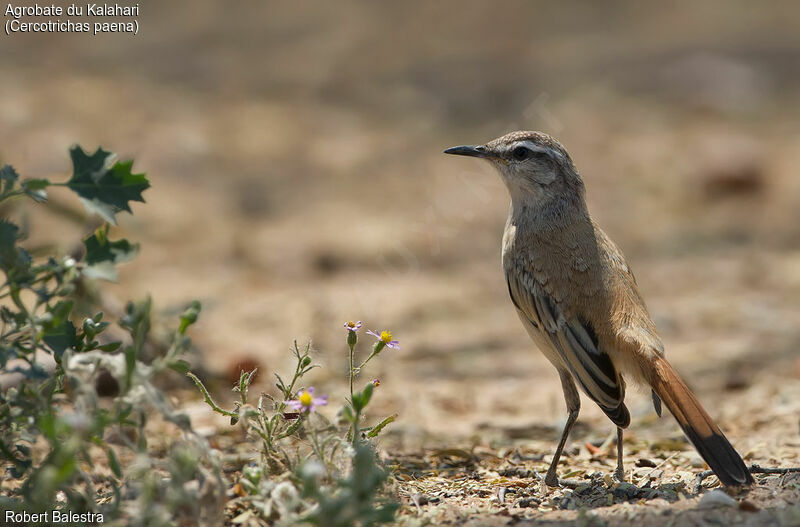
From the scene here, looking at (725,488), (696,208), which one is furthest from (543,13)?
(725,488)

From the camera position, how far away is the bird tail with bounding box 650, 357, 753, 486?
12.8 ft

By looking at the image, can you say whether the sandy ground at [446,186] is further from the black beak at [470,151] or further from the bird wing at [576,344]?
the black beak at [470,151]

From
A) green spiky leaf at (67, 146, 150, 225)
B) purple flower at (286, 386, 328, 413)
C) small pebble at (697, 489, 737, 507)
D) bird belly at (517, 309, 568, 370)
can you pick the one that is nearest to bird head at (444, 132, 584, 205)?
bird belly at (517, 309, 568, 370)

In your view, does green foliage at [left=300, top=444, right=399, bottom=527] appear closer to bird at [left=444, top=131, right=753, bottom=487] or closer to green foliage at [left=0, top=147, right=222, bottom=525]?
green foliage at [left=0, top=147, right=222, bottom=525]

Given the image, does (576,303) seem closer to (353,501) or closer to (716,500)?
(716,500)

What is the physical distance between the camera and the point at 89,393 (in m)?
3.04

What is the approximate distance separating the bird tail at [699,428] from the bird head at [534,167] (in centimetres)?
155

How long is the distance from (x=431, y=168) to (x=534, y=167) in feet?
17.3

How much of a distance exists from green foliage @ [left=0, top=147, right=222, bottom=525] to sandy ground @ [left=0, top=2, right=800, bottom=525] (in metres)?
1.18

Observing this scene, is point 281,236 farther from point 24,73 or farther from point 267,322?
point 24,73

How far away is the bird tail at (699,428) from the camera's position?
154 inches

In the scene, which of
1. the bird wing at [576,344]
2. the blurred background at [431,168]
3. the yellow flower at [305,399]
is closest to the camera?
the yellow flower at [305,399]

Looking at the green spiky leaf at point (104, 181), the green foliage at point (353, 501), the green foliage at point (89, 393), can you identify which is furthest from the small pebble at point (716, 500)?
the green spiky leaf at point (104, 181)

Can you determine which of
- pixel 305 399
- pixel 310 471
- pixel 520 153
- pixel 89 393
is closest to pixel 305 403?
pixel 305 399
